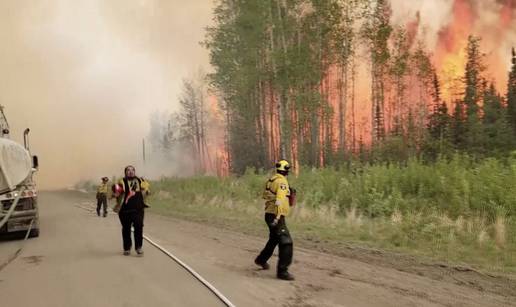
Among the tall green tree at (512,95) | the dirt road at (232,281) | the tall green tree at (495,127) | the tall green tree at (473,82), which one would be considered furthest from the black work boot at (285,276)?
the tall green tree at (512,95)

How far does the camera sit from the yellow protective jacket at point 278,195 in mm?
8188

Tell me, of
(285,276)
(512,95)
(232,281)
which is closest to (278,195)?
(285,276)

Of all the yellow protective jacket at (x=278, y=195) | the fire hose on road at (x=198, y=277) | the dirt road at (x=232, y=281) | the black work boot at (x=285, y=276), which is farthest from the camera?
the yellow protective jacket at (x=278, y=195)

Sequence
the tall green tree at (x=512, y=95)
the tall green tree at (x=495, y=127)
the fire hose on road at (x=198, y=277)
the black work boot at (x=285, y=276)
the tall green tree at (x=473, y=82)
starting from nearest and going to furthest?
the fire hose on road at (x=198, y=277) < the black work boot at (x=285, y=276) < the tall green tree at (x=495, y=127) < the tall green tree at (x=473, y=82) < the tall green tree at (x=512, y=95)

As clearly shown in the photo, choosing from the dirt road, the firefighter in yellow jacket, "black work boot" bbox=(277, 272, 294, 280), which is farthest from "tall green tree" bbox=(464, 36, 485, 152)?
"black work boot" bbox=(277, 272, 294, 280)

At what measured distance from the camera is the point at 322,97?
2748cm

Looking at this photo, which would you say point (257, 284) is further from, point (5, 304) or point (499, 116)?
point (499, 116)

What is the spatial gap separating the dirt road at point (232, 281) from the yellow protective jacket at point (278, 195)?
1112 millimetres

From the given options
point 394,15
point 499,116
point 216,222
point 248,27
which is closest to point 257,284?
point 216,222

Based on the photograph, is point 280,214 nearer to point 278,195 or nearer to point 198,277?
point 278,195

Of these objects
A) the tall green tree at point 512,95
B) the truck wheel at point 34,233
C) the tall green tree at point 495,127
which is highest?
the tall green tree at point 512,95

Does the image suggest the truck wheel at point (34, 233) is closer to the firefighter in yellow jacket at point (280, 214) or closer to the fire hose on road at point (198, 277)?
the fire hose on road at point (198, 277)

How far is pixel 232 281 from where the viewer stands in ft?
26.0

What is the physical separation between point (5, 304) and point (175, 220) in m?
13.0
